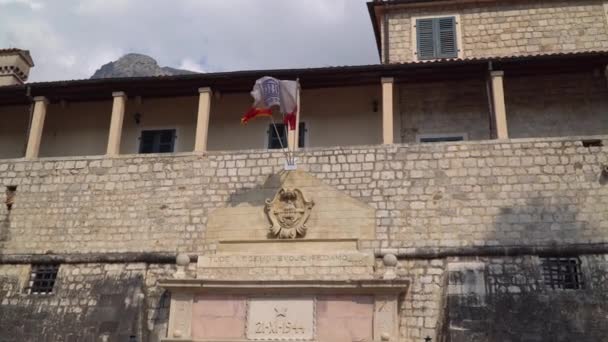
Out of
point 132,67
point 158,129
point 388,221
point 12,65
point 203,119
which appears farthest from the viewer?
point 132,67

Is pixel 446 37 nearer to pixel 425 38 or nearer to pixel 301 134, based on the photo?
pixel 425 38

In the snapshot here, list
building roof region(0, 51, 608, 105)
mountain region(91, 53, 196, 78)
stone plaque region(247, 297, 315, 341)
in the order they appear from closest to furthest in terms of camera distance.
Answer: stone plaque region(247, 297, 315, 341) < building roof region(0, 51, 608, 105) < mountain region(91, 53, 196, 78)

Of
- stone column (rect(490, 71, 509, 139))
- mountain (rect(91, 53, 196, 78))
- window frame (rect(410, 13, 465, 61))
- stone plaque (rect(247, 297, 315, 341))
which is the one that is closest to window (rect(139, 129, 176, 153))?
stone plaque (rect(247, 297, 315, 341))

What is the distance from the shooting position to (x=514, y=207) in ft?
38.8

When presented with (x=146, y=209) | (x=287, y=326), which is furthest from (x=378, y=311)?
(x=146, y=209)

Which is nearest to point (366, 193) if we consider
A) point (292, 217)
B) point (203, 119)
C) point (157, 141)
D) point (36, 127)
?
point (292, 217)

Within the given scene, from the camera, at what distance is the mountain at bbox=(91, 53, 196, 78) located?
185ft

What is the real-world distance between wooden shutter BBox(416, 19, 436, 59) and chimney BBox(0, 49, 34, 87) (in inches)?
451

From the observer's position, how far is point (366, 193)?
41.1 feet

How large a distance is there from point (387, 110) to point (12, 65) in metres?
11.9

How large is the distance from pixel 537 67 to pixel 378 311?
6111 mm

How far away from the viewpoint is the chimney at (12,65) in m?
19.1

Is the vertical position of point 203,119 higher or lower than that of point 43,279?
higher

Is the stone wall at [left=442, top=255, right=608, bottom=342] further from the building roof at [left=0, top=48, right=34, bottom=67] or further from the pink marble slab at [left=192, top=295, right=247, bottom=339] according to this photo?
the building roof at [left=0, top=48, right=34, bottom=67]
